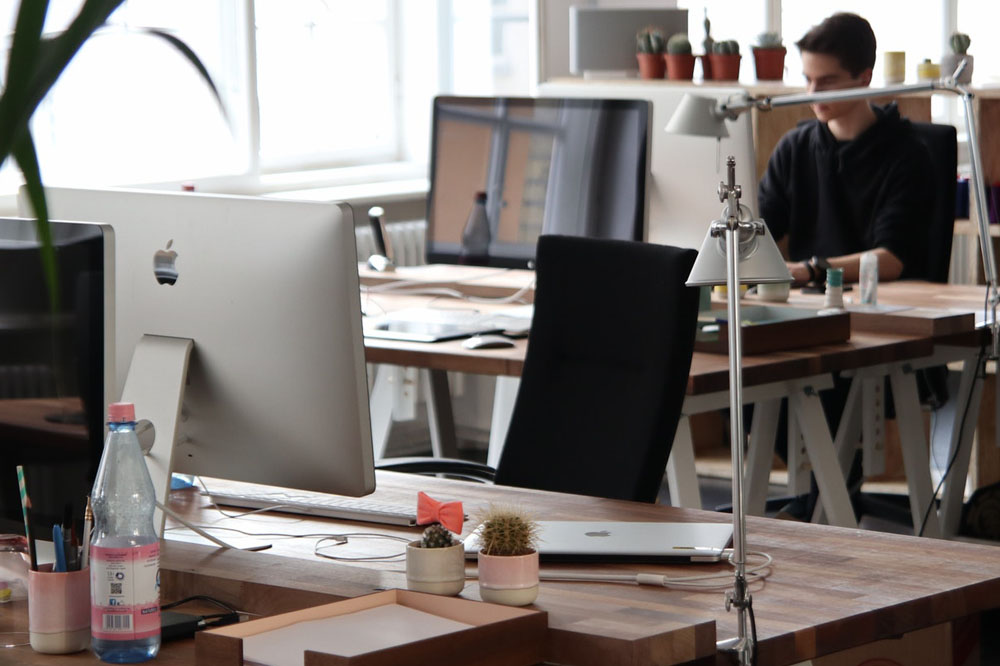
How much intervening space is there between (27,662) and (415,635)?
1.25 ft

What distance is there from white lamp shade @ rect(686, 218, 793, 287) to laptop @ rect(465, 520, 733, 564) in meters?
0.33

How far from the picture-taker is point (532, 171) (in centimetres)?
339

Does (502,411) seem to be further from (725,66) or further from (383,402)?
(725,66)

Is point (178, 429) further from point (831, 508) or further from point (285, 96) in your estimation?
point (285, 96)

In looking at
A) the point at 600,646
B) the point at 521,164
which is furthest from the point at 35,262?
the point at 521,164

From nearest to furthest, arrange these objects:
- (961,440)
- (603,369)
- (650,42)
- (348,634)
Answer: (348,634)
(603,369)
(961,440)
(650,42)

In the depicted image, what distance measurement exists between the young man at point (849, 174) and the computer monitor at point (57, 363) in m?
2.66

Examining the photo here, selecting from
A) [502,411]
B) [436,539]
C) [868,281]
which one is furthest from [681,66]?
[436,539]

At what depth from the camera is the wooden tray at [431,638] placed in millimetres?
1157

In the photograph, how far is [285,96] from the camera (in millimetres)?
5301

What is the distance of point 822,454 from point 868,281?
22.3 inches

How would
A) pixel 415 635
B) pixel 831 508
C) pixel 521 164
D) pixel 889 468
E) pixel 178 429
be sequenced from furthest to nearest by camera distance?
pixel 889 468 < pixel 521 164 < pixel 831 508 < pixel 178 429 < pixel 415 635

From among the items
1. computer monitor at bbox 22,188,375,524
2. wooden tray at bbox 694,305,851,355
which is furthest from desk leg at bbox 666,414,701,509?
→ computer monitor at bbox 22,188,375,524

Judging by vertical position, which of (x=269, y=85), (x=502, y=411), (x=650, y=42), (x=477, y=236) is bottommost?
(x=502, y=411)
